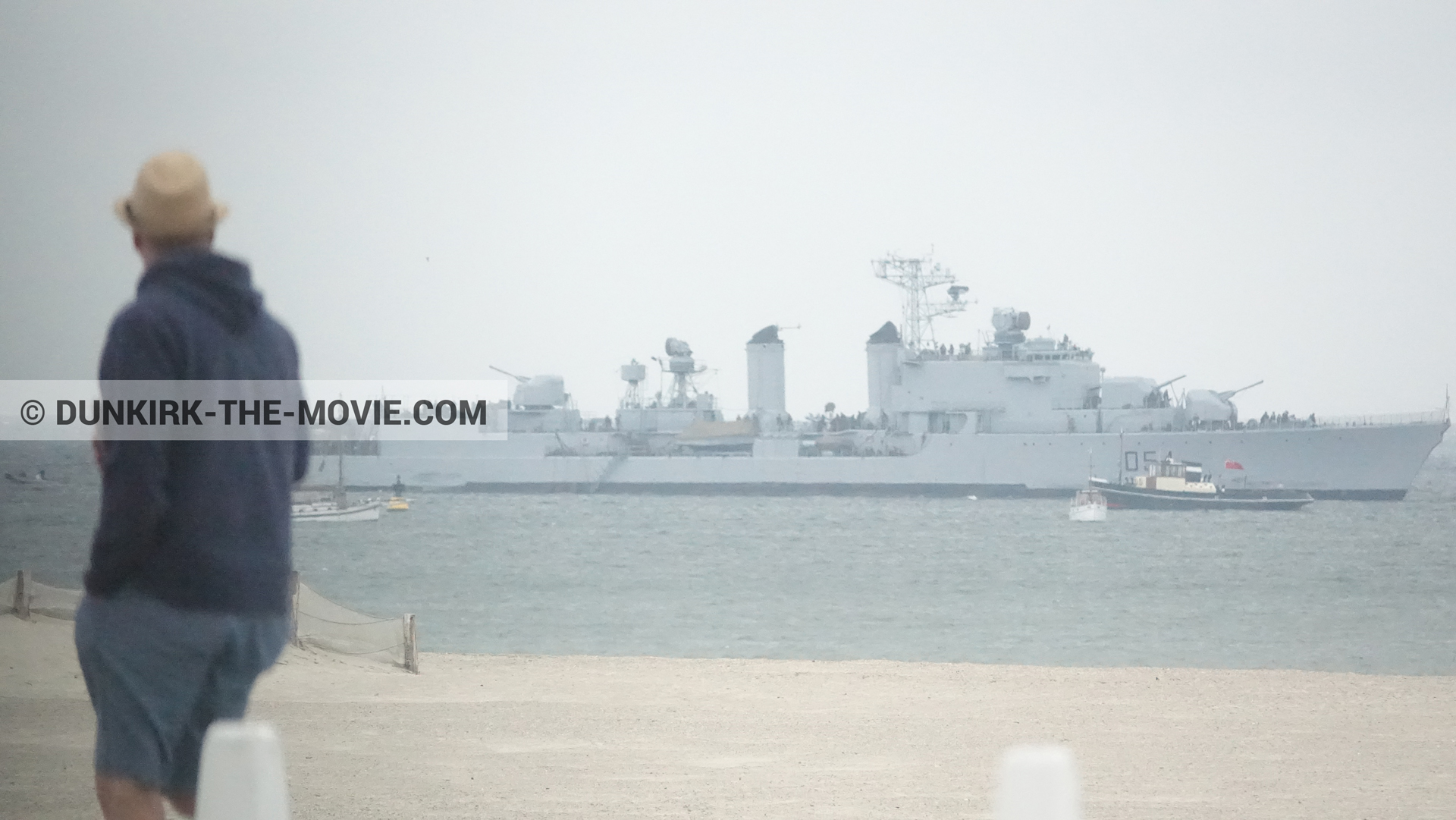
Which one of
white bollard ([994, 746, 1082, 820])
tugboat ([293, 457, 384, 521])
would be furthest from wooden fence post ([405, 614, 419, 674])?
tugboat ([293, 457, 384, 521])

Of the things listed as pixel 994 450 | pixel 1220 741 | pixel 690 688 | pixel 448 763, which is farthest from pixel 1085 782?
pixel 994 450

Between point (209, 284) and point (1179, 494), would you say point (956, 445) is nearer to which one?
point (1179, 494)

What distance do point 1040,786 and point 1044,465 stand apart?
41.9 meters

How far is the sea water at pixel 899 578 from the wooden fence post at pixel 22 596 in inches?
279

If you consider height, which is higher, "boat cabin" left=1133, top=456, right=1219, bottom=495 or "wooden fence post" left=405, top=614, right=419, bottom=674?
"boat cabin" left=1133, top=456, right=1219, bottom=495

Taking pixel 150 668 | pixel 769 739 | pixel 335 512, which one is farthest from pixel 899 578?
pixel 150 668

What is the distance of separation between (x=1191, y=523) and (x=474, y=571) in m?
22.5

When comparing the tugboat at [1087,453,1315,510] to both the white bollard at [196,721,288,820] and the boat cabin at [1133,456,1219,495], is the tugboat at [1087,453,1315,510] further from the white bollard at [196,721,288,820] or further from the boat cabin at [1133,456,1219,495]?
the white bollard at [196,721,288,820]

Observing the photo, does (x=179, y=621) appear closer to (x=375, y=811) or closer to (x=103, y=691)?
(x=103, y=691)

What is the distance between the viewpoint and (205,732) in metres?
1.92

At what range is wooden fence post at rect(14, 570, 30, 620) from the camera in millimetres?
8438

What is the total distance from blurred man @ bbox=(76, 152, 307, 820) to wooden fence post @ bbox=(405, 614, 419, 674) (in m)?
6.27

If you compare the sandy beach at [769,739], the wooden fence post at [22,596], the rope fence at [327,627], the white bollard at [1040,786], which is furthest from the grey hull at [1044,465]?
the white bollard at [1040,786]

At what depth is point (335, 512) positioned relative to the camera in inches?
1567
